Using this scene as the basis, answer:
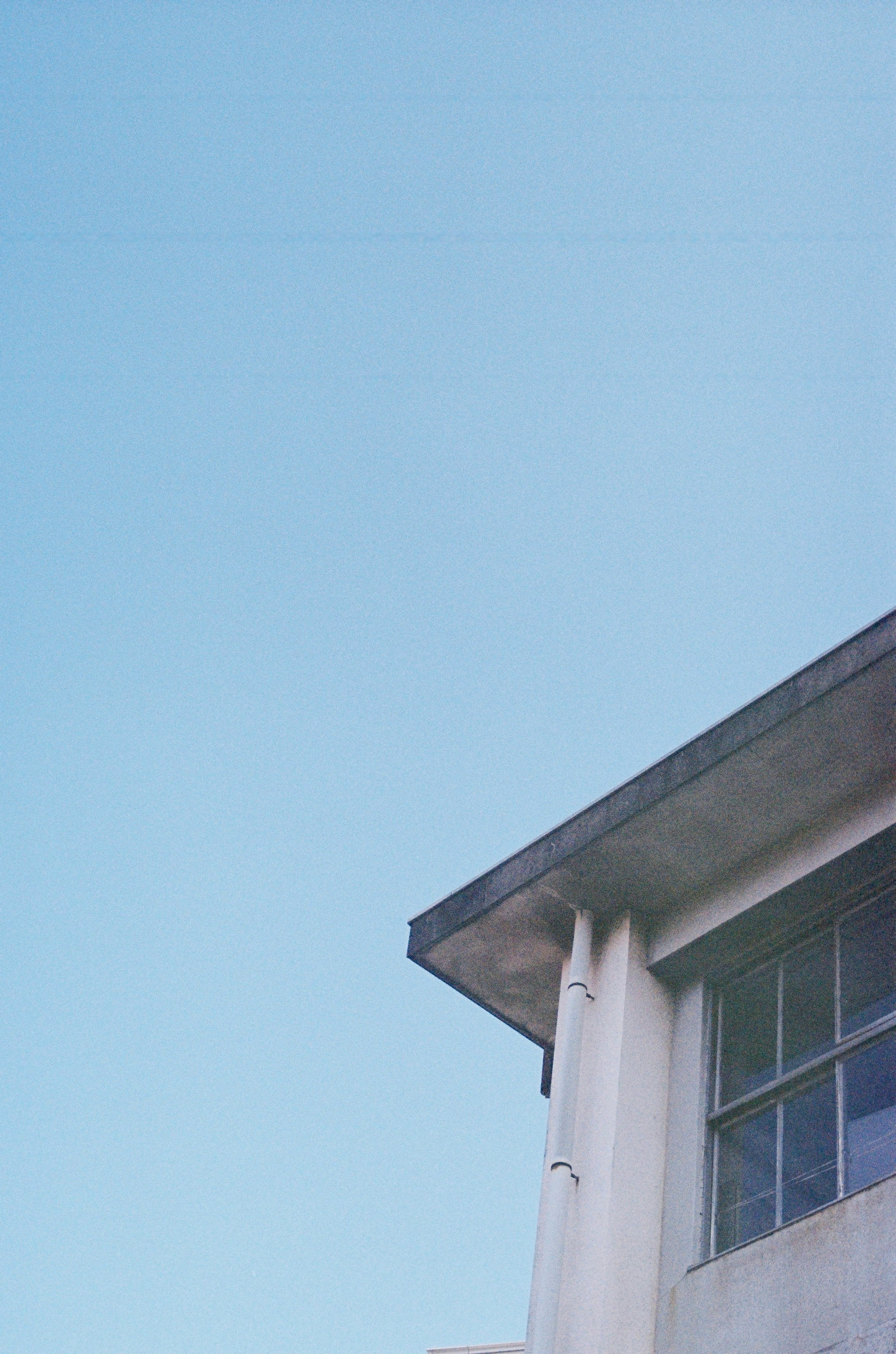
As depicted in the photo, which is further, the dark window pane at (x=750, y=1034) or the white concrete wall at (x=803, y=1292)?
the dark window pane at (x=750, y=1034)

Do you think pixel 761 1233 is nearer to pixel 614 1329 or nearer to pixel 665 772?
pixel 614 1329

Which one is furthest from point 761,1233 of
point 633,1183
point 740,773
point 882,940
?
point 740,773

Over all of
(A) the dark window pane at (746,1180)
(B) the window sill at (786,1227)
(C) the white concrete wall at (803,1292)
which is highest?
(A) the dark window pane at (746,1180)

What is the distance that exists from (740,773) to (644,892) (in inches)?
41.5

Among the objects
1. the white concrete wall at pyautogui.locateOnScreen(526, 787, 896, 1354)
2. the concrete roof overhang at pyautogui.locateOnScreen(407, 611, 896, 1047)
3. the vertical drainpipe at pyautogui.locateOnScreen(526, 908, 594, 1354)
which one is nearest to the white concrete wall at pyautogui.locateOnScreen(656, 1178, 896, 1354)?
the white concrete wall at pyautogui.locateOnScreen(526, 787, 896, 1354)

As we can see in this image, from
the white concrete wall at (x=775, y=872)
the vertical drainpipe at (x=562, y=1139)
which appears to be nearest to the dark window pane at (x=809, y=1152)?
the vertical drainpipe at (x=562, y=1139)

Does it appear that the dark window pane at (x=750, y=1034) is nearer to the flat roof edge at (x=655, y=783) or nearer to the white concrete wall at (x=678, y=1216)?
the white concrete wall at (x=678, y=1216)

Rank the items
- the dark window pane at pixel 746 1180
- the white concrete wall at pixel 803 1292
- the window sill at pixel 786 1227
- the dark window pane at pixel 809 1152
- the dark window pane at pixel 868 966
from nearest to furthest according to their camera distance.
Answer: the white concrete wall at pixel 803 1292 → the window sill at pixel 786 1227 → the dark window pane at pixel 809 1152 → the dark window pane at pixel 746 1180 → the dark window pane at pixel 868 966

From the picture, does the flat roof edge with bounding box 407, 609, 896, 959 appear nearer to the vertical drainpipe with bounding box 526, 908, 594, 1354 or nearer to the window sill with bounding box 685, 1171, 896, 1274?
the vertical drainpipe with bounding box 526, 908, 594, 1354

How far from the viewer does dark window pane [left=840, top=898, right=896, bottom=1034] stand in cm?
934

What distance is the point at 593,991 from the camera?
1038 cm

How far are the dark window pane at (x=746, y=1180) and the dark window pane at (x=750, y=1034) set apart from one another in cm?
23

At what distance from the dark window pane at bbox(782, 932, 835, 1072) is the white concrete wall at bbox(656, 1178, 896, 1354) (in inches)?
47.6

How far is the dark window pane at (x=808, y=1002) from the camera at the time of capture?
9500mm
